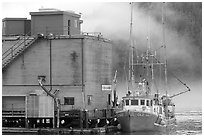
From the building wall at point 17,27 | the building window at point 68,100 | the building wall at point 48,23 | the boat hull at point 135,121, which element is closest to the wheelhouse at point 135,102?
the boat hull at point 135,121

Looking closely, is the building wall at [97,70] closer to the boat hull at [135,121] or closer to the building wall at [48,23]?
the boat hull at [135,121]

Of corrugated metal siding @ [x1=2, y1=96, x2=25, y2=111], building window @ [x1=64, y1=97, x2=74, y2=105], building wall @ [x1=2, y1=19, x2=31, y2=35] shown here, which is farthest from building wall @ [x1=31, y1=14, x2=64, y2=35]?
building window @ [x1=64, y1=97, x2=74, y2=105]

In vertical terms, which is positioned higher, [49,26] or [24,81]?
[49,26]

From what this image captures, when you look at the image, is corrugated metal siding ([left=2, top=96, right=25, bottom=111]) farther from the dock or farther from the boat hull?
the boat hull

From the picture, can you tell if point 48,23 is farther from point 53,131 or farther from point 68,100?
point 53,131

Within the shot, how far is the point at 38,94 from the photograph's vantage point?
77.2 metres

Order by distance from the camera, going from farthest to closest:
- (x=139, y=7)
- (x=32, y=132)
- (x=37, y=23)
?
(x=139, y=7), (x=37, y=23), (x=32, y=132)

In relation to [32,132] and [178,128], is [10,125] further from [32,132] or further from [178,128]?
[178,128]

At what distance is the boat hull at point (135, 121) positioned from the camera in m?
75.8

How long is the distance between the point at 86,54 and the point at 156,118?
27.6 ft

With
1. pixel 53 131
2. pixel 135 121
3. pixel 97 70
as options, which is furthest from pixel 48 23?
pixel 135 121

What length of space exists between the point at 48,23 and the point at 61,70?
538 centimetres

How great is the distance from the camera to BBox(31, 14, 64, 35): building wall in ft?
264

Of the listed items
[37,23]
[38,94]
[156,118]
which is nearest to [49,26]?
[37,23]
